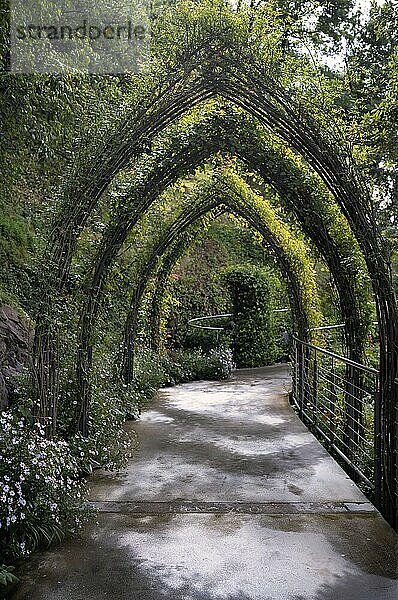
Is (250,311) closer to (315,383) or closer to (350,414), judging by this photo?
(315,383)

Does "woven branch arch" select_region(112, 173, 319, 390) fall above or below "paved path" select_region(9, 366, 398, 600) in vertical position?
above

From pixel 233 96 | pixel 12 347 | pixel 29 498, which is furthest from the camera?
pixel 12 347

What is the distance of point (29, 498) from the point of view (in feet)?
10.8

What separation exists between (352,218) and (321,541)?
6.43ft

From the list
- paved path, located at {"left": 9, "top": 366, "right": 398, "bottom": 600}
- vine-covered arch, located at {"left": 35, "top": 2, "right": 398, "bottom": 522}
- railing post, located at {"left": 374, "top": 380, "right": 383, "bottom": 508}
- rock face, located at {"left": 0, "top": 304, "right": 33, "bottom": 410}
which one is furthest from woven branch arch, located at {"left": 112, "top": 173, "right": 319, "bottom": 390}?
railing post, located at {"left": 374, "top": 380, "right": 383, "bottom": 508}

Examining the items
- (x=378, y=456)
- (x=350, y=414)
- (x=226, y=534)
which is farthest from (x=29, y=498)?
(x=350, y=414)

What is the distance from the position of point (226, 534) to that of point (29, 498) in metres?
1.08

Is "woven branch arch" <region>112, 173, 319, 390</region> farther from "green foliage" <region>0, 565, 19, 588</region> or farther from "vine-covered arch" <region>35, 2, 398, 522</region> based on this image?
"green foliage" <region>0, 565, 19, 588</region>

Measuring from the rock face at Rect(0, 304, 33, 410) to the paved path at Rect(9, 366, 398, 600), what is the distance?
3.17 feet

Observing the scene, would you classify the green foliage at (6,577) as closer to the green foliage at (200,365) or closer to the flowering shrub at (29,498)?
the flowering shrub at (29,498)

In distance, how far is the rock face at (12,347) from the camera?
4.77 meters

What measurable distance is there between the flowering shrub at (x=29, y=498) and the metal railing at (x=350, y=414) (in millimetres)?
1882

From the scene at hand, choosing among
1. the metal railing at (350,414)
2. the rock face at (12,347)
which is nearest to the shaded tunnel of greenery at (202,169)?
the metal railing at (350,414)

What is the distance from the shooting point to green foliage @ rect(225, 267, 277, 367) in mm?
12125
